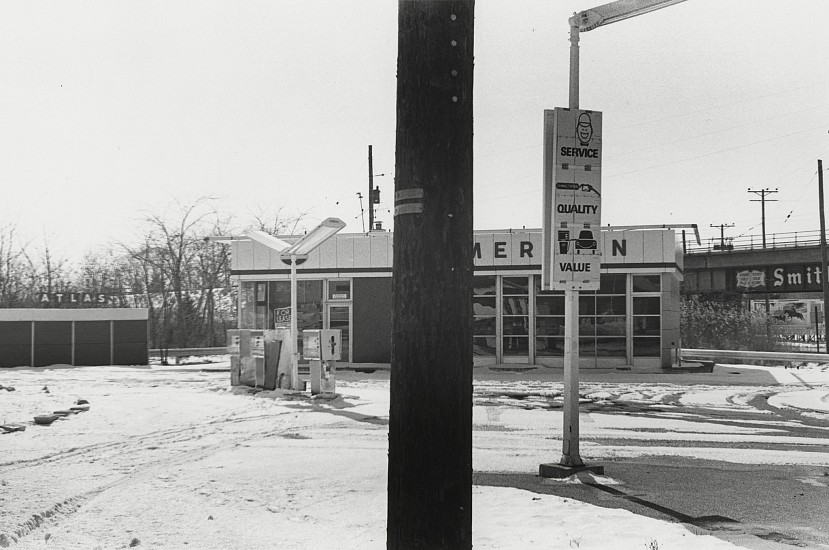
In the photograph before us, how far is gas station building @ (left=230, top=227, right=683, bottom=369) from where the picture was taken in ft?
92.7

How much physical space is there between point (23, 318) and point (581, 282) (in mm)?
24512

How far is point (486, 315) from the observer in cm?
2911

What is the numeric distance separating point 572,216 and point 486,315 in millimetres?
19652

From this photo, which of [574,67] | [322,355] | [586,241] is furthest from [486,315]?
[574,67]

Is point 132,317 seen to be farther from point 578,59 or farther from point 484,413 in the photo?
point 578,59

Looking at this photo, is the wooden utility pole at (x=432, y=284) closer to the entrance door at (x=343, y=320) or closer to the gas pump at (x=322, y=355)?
the gas pump at (x=322, y=355)

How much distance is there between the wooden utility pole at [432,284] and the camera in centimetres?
342

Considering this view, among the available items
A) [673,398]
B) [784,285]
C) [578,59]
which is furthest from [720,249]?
[578,59]

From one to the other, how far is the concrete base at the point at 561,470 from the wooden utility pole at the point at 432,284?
6.06 meters

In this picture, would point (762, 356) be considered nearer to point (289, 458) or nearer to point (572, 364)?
point (572, 364)

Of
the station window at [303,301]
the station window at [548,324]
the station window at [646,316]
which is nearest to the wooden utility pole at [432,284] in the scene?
the station window at [548,324]

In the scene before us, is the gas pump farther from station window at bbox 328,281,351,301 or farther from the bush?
the bush

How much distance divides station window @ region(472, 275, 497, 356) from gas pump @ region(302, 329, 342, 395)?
11.5 m

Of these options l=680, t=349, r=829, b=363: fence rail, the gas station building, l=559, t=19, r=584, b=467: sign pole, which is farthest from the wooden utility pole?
l=680, t=349, r=829, b=363: fence rail
